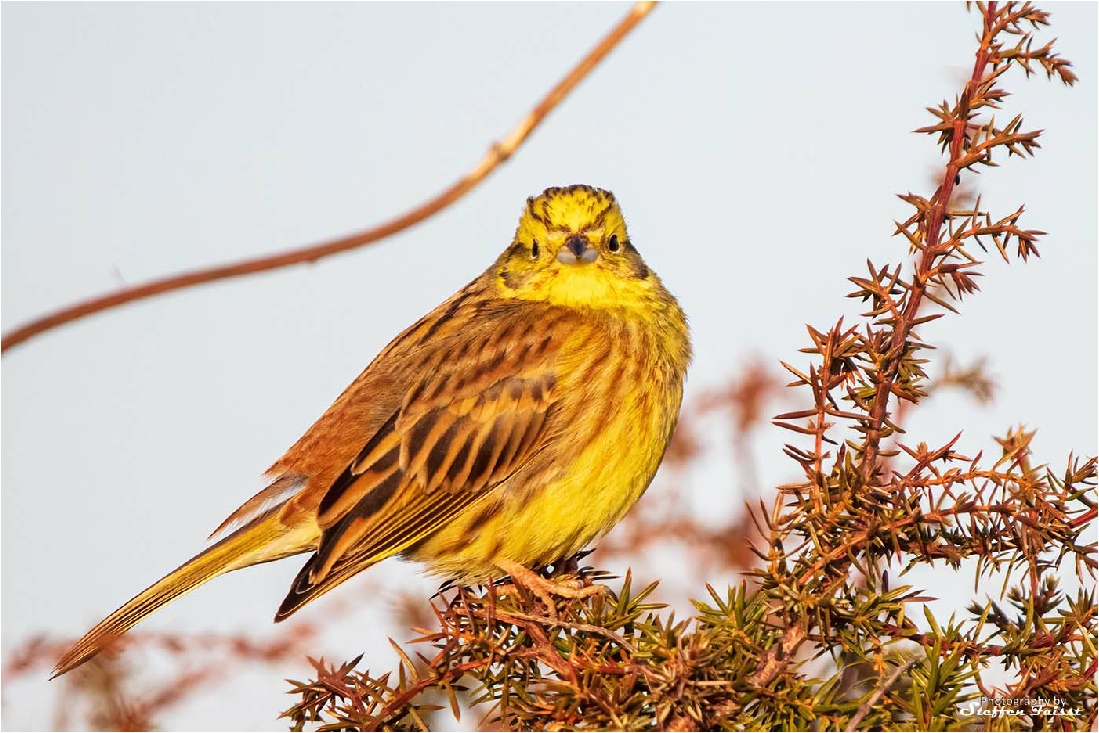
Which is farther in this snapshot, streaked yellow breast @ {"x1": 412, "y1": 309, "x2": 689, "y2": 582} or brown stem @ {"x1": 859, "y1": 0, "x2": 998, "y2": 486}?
streaked yellow breast @ {"x1": 412, "y1": 309, "x2": 689, "y2": 582}

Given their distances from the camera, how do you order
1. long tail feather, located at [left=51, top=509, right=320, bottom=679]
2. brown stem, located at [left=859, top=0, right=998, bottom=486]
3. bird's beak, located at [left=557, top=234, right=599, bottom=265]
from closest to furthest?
brown stem, located at [left=859, top=0, right=998, bottom=486]
long tail feather, located at [left=51, top=509, right=320, bottom=679]
bird's beak, located at [left=557, top=234, right=599, bottom=265]

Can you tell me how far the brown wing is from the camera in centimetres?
441

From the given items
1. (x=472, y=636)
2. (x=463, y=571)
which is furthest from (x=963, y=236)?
(x=463, y=571)

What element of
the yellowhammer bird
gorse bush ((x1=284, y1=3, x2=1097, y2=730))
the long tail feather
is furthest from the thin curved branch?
the long tail feather

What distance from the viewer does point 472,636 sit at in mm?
2826

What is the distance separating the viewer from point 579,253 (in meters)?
4.91

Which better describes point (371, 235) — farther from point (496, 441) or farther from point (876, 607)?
point (496, 441)

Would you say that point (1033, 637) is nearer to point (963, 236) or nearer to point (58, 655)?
point (963, 236)

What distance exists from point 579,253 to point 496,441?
871 mm

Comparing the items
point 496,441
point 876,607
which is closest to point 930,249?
point 876,607

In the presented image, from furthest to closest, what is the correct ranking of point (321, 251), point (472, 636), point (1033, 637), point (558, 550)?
point (558, 550)
point (472, 636)
point (1033, 637)
point (321, 251)

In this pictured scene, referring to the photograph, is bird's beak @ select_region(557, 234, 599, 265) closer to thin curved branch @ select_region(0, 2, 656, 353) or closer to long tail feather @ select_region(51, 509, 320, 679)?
long tail feather @ select_region(51, 509, 320, 679)

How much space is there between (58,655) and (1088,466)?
6.52 feet

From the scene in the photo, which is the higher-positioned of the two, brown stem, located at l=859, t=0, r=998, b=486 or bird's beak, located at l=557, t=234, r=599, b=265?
bird's beak, located at l=557, t=234, r=599, b=265
